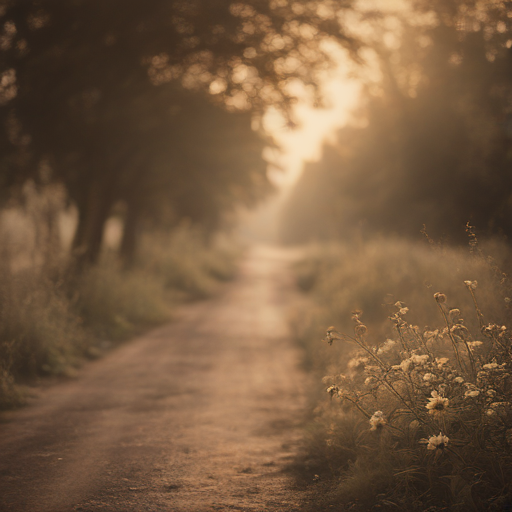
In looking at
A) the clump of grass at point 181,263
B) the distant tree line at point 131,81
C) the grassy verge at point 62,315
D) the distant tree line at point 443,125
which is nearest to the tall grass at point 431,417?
the distant tree line at point 443,125

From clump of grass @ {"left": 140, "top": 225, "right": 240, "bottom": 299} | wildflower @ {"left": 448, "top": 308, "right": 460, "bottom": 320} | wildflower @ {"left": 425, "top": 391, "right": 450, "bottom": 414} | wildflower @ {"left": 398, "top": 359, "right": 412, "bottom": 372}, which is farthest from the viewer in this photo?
clump of grass @ {"left": 140, "top": 225, "right": 240, "bottom": 299}

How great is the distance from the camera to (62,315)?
26.8ft

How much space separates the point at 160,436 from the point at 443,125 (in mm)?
9529

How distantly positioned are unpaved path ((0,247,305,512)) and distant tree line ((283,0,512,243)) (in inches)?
116

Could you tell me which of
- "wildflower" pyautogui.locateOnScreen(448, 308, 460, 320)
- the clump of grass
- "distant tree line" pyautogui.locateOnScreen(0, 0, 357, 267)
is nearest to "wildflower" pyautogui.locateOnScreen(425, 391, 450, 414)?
"wildflower" pyautogui.locateOnScreen(448, 308, 460, 320)

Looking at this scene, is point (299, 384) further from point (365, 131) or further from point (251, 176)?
point (365, 131)

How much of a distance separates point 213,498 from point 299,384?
12.7 feet

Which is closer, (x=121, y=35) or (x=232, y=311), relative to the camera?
(x=121, y=35)

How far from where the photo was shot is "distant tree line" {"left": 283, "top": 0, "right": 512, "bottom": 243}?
18.9ft

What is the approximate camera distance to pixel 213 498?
12.3ft

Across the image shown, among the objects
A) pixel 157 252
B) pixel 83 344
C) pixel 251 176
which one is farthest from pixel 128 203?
pixel 83 344

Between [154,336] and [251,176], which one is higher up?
[251,176]

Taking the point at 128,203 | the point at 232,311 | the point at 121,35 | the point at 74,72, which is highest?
the point at 121,35

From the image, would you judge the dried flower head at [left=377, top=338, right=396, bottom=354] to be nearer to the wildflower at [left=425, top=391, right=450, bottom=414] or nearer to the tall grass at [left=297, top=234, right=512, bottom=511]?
the tall grass at [left=297, top=234, right=512, bottom=511]
